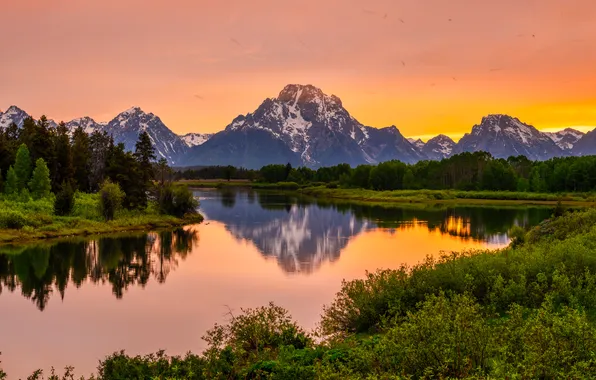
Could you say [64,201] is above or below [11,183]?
below

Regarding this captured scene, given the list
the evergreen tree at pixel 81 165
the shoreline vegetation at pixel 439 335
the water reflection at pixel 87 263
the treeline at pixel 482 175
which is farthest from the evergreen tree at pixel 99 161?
the shoreline vegetation at pixel 439 335

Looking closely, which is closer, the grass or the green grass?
the grass

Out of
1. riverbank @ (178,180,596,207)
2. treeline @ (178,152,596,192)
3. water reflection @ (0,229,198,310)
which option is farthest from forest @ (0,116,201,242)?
treeline @ (178,152,596,192)

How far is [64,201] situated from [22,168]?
13.9m

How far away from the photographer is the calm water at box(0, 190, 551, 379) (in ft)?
84.2

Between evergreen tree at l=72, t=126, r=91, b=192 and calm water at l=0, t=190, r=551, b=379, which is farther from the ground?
evergreen tree at l=72, t=126, r=91, b=192

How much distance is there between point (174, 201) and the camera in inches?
3273

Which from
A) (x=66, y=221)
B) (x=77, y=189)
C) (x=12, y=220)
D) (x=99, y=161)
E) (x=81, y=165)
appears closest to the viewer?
(x=12, y=220)

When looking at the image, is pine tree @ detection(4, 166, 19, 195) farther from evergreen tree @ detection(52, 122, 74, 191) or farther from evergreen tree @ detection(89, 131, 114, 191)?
evergreen tree @ detection(89, 131, 114, 191)

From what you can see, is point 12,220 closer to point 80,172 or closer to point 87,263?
point 87,263

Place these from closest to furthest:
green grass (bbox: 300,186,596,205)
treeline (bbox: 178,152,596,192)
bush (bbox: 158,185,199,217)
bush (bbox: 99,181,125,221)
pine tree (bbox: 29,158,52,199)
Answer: bush (bbox: 99,181,125,221) → pine tree (bbox: 29,158,52,199) → bush (bbox: 158,185,199,217) → green grass (bbox: 300,186,596,205) → treeline (bbox: 178,152,596,192)

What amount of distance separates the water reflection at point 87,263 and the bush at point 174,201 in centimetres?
2043

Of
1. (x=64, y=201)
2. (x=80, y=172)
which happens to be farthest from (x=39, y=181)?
(x=80, y=172)

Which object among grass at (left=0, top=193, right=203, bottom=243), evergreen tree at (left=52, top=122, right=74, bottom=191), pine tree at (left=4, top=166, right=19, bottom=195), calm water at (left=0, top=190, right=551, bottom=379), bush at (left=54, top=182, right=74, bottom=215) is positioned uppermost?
evergreen tree at (left=52, top=122, right=74, bottom=191)
